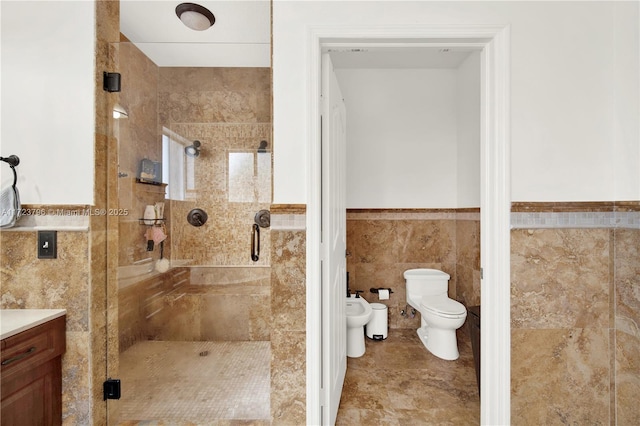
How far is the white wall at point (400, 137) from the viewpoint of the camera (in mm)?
2977

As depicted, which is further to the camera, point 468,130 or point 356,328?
point 468,130

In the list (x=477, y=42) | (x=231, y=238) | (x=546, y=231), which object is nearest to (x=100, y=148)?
(x=231, y=238)

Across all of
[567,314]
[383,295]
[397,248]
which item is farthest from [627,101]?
[383,295]

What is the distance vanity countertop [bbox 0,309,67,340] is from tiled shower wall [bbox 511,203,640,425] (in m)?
2.29

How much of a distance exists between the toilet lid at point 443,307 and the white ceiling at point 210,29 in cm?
217

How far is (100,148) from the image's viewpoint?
1.54 m

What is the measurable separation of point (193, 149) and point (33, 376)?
1.34 m

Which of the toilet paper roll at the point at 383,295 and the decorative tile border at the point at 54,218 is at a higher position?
the decorative tile border at the point at 54,218

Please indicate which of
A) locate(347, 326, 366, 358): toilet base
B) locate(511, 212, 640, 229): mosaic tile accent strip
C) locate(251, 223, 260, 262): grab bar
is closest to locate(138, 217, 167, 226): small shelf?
locate(251, 223, 260, 262): grab bar

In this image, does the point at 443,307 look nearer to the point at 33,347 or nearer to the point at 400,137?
the point at 400,137

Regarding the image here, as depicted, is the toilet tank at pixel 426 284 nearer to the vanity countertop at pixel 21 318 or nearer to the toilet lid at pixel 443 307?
the toilet lid at pixel 443 307

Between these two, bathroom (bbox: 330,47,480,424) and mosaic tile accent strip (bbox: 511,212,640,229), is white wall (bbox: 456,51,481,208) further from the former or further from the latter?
mosaic tile accent strip (bbox: 511,212,640,229)

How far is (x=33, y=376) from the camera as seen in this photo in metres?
1.34

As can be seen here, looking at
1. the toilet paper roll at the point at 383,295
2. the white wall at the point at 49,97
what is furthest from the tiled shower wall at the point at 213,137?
the toilet paper roll at the point at 383,295
